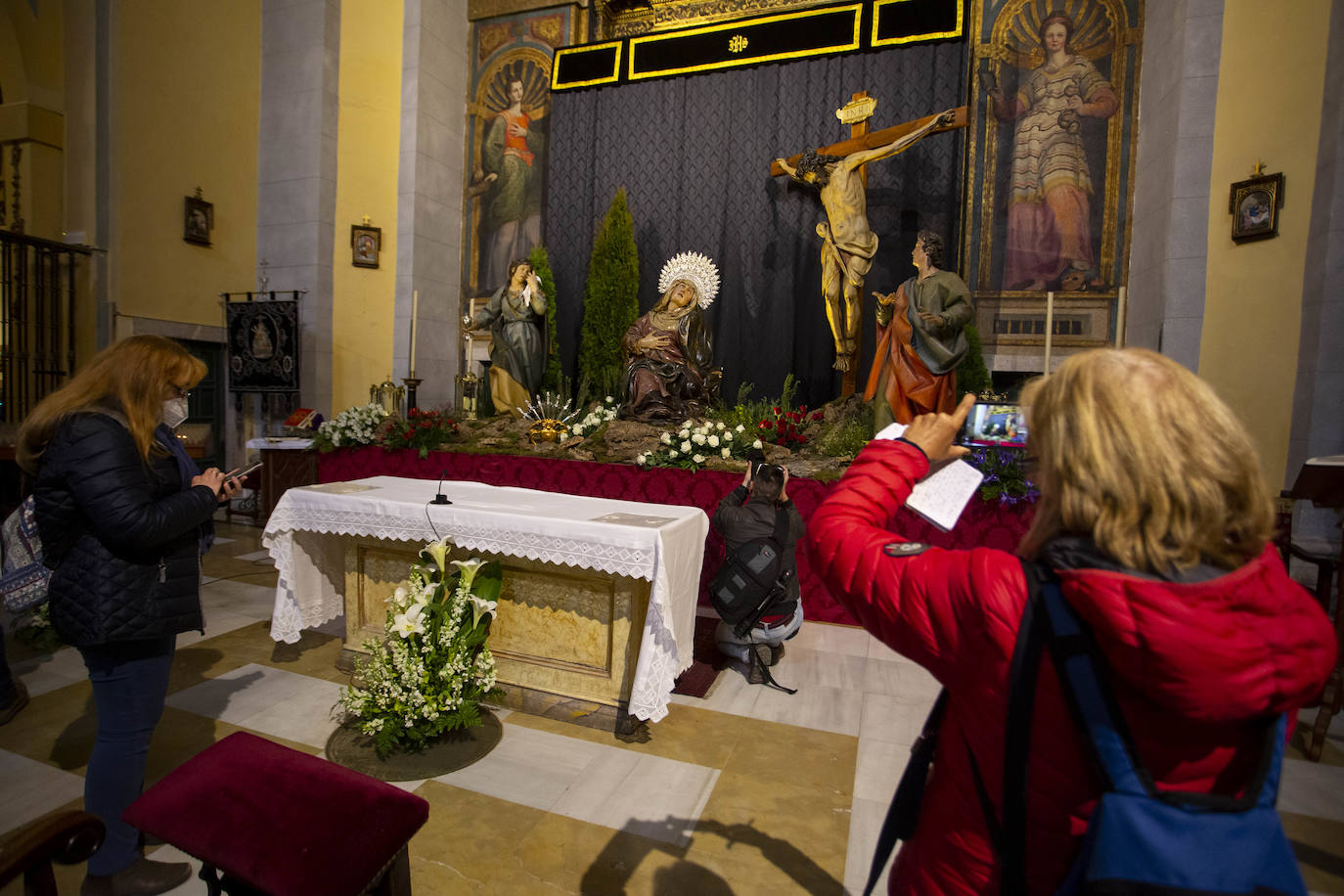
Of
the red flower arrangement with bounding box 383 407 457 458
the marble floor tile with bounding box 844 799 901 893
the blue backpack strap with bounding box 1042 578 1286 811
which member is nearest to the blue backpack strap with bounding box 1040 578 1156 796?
the blue backpack strap with bounding box 1042 578 1286 811

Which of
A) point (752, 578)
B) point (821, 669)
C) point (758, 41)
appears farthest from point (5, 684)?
point (758, 41)

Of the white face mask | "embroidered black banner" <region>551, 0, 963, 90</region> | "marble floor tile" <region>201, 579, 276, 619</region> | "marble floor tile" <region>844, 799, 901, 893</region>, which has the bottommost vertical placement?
"marble floor tile" <region>201, 579, 276, 619</region>

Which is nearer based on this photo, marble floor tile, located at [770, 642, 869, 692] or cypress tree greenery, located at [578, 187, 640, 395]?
marble floor tile, located at [770, 642, 869, 692]

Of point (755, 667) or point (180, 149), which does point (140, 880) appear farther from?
point (180, 149)

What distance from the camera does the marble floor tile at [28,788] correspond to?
2578 mm

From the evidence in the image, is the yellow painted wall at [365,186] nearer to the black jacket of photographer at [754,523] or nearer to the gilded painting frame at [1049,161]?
the black jacket of photographer at [754,523]

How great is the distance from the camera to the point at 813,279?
9.05 metres

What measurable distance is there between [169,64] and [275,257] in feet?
7.90

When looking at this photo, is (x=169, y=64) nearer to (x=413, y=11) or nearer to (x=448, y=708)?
(x=413, y=11)

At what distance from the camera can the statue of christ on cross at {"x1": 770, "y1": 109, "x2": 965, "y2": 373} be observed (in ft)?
24.8

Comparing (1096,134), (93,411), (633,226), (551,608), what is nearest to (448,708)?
(551,608)

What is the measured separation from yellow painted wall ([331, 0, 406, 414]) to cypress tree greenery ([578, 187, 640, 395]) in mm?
2672

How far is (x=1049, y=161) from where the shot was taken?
26.2 ft

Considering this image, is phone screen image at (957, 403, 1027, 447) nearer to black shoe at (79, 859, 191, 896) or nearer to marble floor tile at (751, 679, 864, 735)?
marble floor tile at (751, 679, 864, 735)
